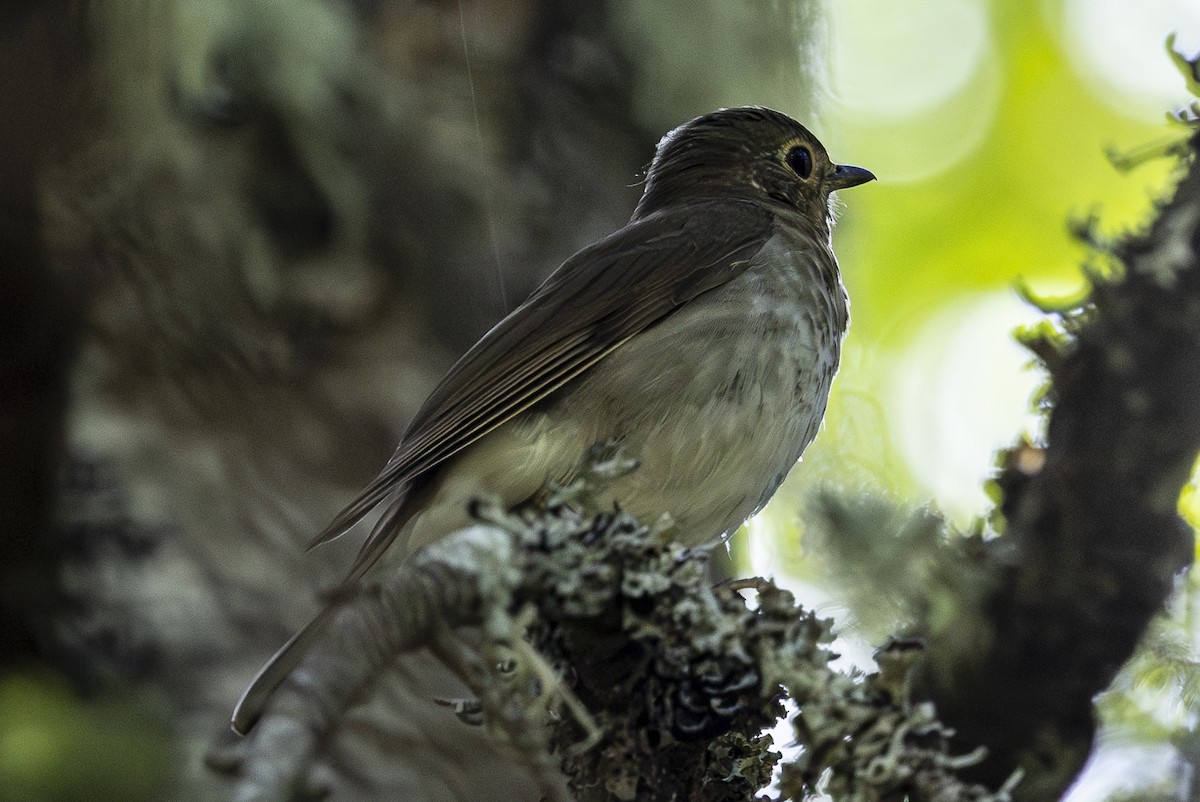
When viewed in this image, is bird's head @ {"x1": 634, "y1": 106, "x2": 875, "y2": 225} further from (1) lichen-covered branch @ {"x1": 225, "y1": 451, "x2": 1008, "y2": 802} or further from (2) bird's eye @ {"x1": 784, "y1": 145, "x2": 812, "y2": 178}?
(1) lichen-covered branch @ {"x1": 225, "y1": 451, "x2": 1008, "y2": 802}

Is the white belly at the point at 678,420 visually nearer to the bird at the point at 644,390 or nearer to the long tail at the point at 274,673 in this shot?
the bird at the point at 644,390

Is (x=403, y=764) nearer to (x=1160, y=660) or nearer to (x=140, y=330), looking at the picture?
(x=140, y=330)

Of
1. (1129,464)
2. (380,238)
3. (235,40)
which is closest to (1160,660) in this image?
(1129,464)

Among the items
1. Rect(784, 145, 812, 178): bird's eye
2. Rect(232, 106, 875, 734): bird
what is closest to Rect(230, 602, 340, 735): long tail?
Rect(232, 106, 875, 734): bird

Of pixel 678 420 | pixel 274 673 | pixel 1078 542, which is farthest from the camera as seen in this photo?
pixel 678 420

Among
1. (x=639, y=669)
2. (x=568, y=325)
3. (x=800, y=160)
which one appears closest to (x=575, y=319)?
(x=568, y=325)

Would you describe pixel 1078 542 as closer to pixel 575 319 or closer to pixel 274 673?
pixel 575 319

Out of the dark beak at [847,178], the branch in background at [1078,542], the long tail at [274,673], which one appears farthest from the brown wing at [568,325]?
the branch in background at [1078,542]
